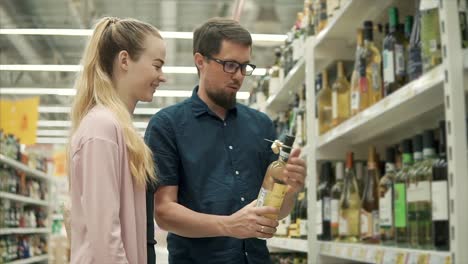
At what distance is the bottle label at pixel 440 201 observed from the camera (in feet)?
6.68

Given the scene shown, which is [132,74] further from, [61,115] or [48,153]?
[48,153]

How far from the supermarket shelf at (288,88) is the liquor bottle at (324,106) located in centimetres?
28

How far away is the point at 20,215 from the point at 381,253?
719cm

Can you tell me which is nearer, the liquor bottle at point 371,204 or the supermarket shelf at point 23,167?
the liquor bottle at point 371,204

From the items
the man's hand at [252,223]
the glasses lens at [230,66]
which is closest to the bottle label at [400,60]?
the glasses lens at [230,66]

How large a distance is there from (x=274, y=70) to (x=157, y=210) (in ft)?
11.1

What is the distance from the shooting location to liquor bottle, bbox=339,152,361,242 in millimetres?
3221

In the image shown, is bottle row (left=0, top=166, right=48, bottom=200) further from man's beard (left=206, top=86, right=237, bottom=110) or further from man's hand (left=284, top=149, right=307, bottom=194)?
man's hand (left=284, top=149, right=307, bottom=194)

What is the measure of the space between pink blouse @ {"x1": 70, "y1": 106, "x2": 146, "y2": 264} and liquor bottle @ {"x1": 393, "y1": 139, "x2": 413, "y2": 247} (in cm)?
109

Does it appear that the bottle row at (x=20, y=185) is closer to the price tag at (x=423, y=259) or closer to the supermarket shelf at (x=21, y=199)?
the supermarket shelf at (x=21, y=199)

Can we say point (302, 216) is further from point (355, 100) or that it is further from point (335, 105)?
point (355, 100)

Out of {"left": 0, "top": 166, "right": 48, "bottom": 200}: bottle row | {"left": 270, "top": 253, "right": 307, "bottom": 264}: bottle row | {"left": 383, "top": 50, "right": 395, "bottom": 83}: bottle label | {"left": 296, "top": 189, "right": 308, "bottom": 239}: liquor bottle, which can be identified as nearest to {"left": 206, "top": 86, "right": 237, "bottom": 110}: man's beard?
{"left": 383, "top": 50, "right": 395, "bottom": 83}: bottle label

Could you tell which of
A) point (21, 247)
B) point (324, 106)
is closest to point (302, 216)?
point (324, 106)

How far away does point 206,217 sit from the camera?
2104 millimetres
